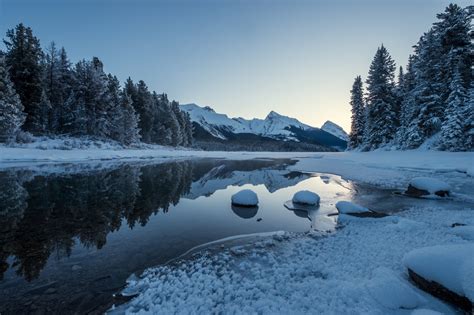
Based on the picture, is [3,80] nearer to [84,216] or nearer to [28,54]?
[28,54]

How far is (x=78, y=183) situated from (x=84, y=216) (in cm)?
731

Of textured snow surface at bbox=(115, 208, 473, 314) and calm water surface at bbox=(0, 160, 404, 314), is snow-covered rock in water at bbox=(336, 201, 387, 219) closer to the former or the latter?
calm water surface at bbox=(0, 160, 404, 314)

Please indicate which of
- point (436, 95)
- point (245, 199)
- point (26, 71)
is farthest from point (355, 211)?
point (26, 71)

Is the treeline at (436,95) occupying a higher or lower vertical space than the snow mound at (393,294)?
higher

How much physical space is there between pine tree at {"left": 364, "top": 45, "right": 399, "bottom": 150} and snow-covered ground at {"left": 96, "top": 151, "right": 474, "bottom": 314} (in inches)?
1492

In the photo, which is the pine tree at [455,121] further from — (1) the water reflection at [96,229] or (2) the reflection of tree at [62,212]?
(2) the reflection of tree at [62,212]

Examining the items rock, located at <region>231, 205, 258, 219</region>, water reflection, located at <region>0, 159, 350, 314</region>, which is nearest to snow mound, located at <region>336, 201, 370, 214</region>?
water reflection, located at <region>0, 159, 350, 314</region>

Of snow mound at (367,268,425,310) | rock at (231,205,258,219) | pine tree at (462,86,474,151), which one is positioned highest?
pine tree at (462,86,474,151)

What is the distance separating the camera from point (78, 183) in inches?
571

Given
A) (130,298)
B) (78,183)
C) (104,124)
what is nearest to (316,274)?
(130,298)

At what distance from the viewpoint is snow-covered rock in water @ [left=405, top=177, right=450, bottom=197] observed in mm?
12241

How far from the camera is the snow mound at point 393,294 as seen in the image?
12.7ft

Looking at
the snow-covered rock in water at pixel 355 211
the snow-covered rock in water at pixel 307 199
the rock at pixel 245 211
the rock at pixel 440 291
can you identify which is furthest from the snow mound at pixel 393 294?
the snow-covered rock in water at pixel 307 199

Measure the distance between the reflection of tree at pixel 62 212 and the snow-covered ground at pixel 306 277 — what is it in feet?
8.82
